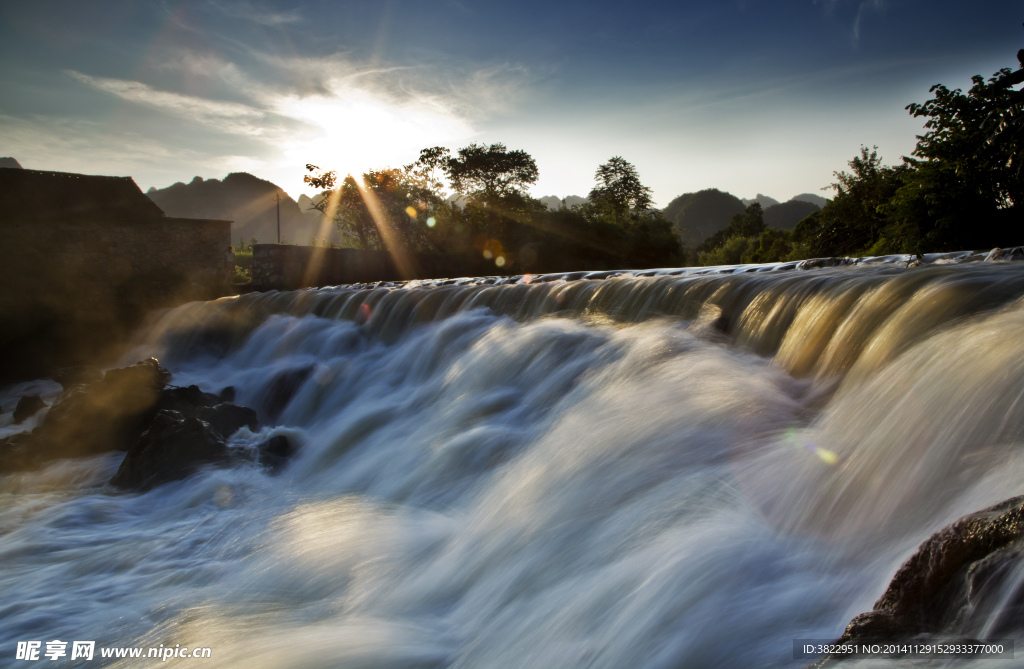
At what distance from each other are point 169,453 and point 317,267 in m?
15.8

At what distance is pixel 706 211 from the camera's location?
155125mm

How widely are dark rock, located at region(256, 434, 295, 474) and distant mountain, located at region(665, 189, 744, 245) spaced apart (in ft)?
500

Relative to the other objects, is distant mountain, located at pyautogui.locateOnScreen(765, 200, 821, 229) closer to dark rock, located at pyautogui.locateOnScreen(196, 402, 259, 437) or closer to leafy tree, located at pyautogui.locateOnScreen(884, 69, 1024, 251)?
leafy tree, located at pyautogui.locateOnScreen(884, 69, 1024, 251)

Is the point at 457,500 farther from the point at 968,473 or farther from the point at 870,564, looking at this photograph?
the point at 968,473

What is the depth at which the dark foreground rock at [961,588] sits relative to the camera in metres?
1.56

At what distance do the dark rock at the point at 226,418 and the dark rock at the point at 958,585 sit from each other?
676 centimetres

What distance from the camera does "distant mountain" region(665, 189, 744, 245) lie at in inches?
5965

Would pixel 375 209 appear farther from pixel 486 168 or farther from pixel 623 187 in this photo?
pixel 623 187


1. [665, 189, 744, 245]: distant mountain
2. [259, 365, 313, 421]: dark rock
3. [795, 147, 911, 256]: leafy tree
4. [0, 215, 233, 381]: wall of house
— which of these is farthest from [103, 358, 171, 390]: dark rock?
[665, 189, 744, 245]: distant mountain

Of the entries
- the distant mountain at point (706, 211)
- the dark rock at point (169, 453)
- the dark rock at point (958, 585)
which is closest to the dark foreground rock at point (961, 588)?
the dark rock at point (958, 585)

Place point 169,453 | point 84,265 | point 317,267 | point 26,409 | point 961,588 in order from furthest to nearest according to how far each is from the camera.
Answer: point 317,267, point 84,265, point 26,409, point 169,453, point 961,588

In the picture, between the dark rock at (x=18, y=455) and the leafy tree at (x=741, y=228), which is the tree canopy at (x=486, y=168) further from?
the dark rock at (x=18, y=455)

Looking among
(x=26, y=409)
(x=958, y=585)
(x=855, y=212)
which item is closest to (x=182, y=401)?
(x=26, y=409)

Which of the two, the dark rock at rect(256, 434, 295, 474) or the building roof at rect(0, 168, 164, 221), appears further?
the building roof at rect(0, 168, 164, 221)
